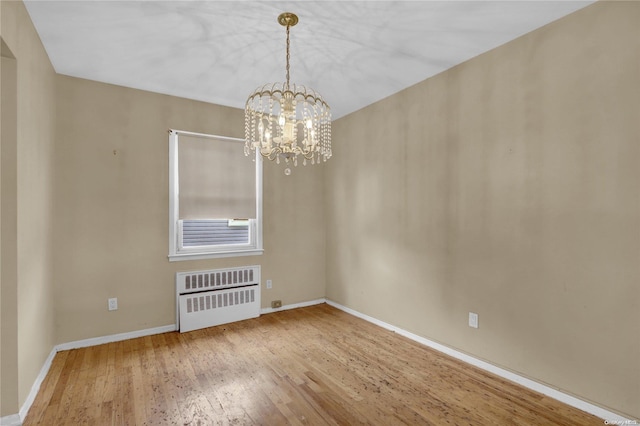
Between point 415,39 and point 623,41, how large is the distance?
1297mm

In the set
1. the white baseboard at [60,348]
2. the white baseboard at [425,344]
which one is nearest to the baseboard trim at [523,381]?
the white baseboard at [425,344]

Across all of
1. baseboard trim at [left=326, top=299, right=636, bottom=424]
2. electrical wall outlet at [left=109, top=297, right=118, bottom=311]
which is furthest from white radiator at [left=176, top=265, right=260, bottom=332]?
baseboard trim at [left=326, top=299, right=636, bottom=424]

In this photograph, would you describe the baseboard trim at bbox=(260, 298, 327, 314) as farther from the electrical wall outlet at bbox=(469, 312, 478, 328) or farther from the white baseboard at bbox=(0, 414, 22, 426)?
the white baseboard at bbox=(0, 414, 22, 426)

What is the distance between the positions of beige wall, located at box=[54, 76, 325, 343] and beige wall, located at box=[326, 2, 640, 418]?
225 cm

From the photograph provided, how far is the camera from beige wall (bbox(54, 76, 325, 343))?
307 centimetres

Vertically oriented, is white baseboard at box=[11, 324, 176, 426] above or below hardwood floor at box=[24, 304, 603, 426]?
above

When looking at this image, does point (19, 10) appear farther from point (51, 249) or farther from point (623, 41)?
point (623, 41)

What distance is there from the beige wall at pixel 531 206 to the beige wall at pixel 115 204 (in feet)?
7.38

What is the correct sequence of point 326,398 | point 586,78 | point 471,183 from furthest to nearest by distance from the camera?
1. point 471,183
2. point 326,398
3. point 586,78

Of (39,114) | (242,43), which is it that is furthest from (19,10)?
(242,43)

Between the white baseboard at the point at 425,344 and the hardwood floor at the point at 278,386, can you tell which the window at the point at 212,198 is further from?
the hardwood floor at the point at 278,386

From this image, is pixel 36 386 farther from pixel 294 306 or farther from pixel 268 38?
pixel 268 38

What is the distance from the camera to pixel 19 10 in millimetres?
2002

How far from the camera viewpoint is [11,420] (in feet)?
6.38
